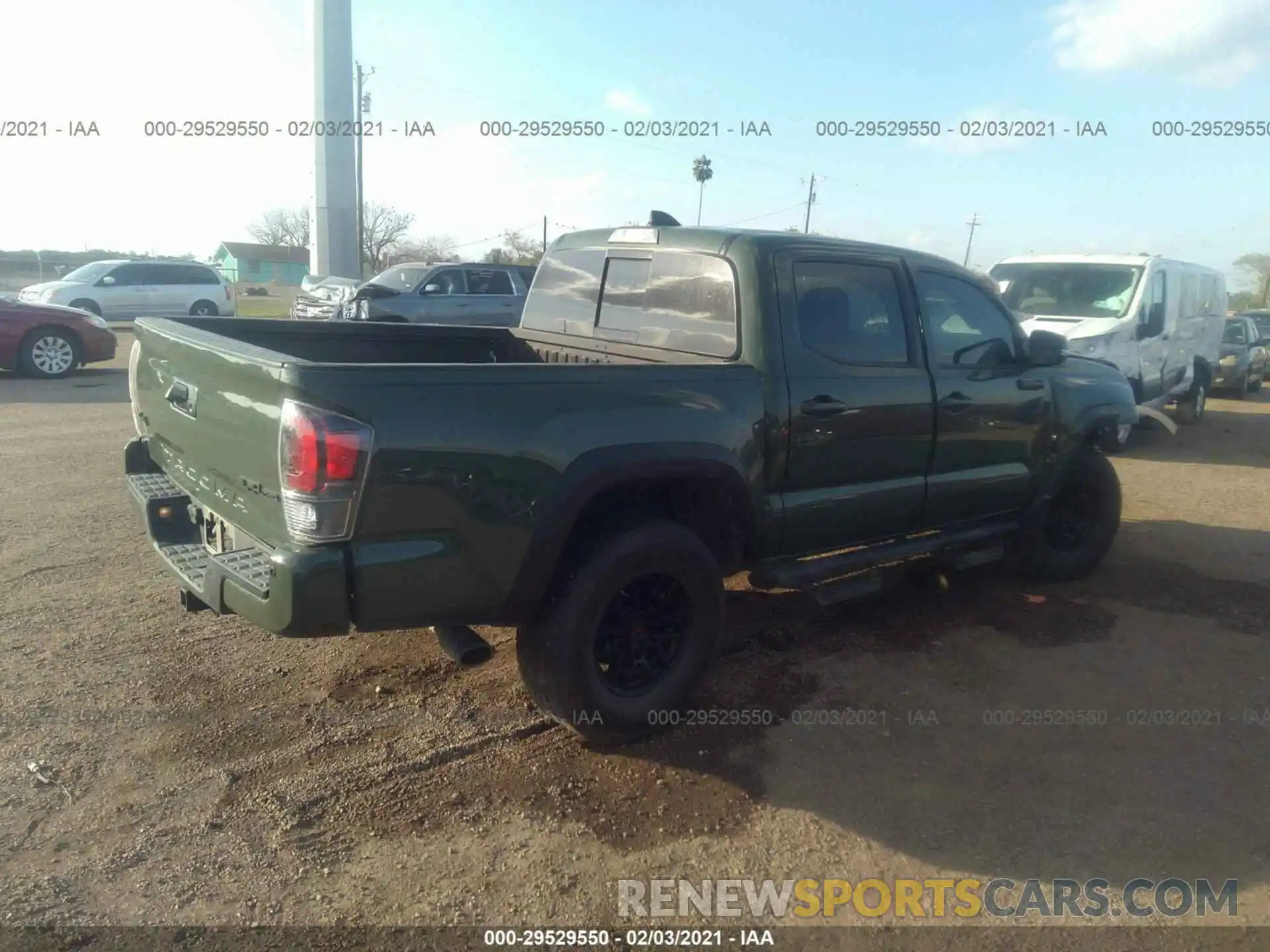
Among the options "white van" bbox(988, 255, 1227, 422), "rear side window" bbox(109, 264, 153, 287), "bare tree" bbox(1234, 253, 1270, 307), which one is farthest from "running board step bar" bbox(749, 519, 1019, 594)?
"bare tree" bbox(1234, 253, 1270, 307)

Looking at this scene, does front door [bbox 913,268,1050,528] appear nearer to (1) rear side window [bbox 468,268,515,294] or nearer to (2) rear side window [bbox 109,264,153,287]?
(1) rear side window [bbox 468,268,515,294]

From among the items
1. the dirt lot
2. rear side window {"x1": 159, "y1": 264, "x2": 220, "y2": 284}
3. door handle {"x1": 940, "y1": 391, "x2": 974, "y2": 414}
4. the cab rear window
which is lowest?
the dirt lot

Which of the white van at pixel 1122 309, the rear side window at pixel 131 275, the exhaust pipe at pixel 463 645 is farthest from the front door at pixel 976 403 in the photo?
the rear side window at pixel 131 275

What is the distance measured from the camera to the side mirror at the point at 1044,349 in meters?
4.93

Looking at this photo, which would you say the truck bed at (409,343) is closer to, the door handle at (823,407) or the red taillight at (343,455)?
the door handle at (823,407)

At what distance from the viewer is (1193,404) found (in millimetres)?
13289

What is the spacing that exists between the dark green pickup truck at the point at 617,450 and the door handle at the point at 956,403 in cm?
2

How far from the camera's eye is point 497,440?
3.01 m

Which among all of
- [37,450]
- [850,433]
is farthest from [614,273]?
[37,450]

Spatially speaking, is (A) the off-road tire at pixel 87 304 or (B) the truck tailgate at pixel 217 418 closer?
(B) the truck tailgate at pixel 217 418

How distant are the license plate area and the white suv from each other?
18.3 m

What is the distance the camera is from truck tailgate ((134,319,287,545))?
114 inches

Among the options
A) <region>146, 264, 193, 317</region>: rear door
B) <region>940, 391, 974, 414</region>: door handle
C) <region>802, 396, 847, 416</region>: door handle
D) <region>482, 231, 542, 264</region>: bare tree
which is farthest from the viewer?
<region>482, 231, 542, 264</region>: bare tree

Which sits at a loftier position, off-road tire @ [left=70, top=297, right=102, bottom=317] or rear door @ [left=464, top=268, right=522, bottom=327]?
rear door @ [left=464, top=268, right=522, bottom=327]
